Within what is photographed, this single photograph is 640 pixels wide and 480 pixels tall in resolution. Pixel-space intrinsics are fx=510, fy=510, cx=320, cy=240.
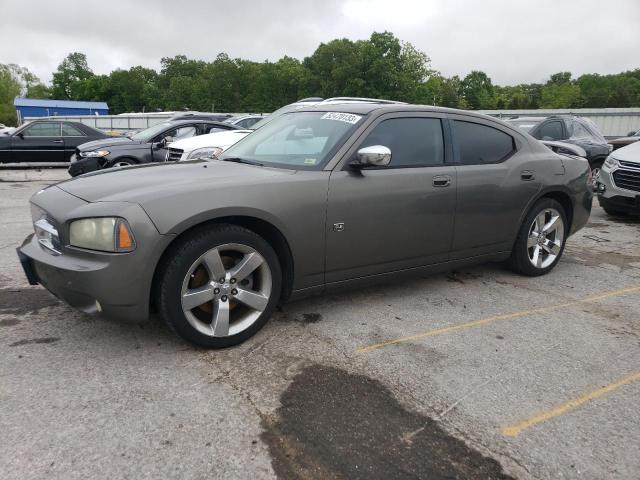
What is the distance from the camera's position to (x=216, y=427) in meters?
2.36

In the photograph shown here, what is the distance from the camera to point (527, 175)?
179 inches

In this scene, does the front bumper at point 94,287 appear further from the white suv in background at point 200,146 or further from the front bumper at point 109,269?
the white suv in background at point 200,146

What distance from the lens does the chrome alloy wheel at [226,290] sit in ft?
9.81

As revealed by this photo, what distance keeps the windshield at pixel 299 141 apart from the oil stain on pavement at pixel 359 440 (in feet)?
5.16

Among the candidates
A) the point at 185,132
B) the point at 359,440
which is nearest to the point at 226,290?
the point at 359,440

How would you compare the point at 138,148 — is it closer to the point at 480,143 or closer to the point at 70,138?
the point at 70,138

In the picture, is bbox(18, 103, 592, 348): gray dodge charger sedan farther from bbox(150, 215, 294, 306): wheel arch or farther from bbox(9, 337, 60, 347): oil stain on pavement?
bbox(9, 337, 60, 347): oil stain on pavement

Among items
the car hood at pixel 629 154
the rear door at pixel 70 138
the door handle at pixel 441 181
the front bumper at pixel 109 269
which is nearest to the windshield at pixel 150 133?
the rear door at pixel 70 138

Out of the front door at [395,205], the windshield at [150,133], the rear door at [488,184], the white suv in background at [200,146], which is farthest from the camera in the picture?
the windshield at [150,133]

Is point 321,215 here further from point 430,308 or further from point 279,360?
point 430,308

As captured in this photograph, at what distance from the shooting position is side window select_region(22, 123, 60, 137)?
1414 cm

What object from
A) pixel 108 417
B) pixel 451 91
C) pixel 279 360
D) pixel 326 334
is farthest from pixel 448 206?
pixel 451 91

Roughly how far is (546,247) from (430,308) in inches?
67.7

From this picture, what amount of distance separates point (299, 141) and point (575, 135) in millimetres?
9590
